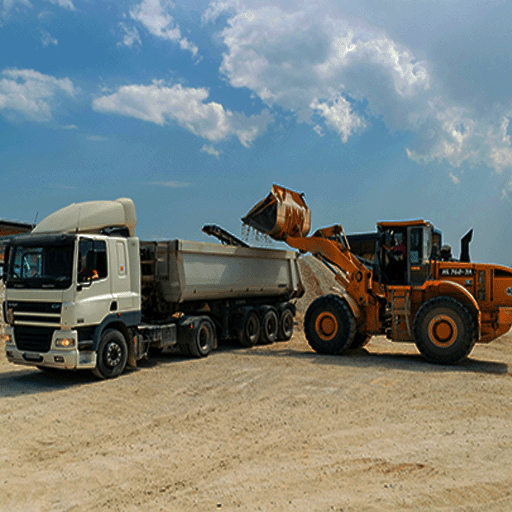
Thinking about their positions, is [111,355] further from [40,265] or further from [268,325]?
[268,325]

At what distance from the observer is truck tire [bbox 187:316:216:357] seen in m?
13.7

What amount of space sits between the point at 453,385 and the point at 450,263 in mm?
4418

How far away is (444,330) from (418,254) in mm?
2211

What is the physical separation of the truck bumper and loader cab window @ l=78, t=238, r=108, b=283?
116 cm

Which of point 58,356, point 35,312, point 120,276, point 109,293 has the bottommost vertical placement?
point 58,356

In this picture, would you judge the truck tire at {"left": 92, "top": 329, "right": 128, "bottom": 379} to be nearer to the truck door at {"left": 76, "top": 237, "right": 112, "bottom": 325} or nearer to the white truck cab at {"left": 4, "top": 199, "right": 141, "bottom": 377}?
the white truck cab at {"left": 4, "top": 199, "right": 141, "bottom": 377}

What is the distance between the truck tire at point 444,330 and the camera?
1302cm

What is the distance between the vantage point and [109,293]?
436 inches

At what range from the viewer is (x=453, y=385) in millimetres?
10672

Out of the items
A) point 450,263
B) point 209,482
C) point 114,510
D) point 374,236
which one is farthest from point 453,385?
point 114,510

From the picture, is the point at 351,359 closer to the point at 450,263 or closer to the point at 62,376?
the point at 450,263

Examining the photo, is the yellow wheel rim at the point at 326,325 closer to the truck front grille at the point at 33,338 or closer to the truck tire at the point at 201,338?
the truck tire at the point at 201,338

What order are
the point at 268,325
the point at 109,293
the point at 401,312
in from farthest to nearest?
the point at 268,325 → the point at 401,312 → the point at 109,293

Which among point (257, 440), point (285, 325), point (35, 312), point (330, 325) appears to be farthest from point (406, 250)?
point (35, 312)
